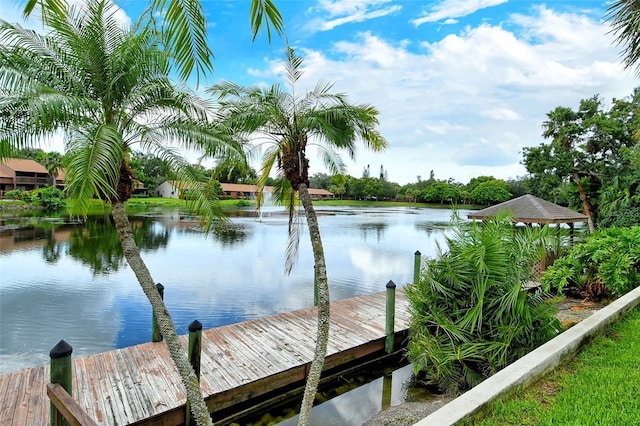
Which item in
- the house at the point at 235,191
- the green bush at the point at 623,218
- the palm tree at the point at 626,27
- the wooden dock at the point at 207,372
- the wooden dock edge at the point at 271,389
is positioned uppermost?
the palm tree at the point at 626,27

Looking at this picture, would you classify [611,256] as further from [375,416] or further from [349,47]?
[349,47]

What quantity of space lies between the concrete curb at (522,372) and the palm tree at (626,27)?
5.56 m

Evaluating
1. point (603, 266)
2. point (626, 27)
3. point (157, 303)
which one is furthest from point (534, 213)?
point (157, 303)

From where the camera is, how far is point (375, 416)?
5.81 meters

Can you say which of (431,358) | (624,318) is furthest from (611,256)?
(431,358)

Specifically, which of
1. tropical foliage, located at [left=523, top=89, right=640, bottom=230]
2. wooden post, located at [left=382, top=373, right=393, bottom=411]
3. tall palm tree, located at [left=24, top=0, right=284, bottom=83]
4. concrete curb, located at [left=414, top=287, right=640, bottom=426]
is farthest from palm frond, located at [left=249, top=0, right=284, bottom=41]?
tropical foliage, located at [left=523, top=89, right=640, bottom=230]

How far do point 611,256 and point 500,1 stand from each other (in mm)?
7805

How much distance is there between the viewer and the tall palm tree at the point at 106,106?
3270 millimetres

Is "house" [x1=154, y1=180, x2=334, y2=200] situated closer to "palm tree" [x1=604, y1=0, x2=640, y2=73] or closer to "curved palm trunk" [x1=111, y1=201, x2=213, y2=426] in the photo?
"palm tree" [x1=604, y1=0, x2=640, y2=73]

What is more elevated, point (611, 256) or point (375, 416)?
point (611, 256)

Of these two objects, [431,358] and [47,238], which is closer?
[431,358]

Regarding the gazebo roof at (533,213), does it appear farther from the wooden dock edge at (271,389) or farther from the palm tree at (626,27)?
the wooden dock edge at (271,389)

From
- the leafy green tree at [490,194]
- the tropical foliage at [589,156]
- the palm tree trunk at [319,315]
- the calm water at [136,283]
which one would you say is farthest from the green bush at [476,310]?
the leafy green tree at [490,194]

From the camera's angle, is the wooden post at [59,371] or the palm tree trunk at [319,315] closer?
the wooden post at [59,371]
